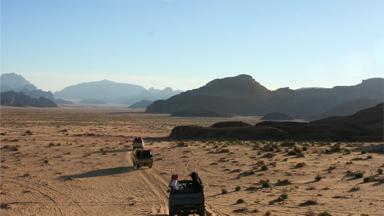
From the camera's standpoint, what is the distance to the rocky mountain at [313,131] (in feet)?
212

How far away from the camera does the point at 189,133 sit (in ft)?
229

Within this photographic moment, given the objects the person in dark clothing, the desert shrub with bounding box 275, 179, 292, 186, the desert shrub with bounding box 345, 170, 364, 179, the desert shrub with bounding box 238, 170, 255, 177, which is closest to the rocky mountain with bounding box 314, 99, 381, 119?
the desert shrub with bounding box 238, 170, 255, 177

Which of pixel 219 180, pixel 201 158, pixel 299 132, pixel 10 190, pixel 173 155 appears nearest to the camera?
pixel 10 190

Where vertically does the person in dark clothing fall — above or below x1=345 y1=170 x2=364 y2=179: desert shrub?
above

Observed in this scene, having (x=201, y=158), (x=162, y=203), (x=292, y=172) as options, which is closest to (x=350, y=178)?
(x=292, y=172)

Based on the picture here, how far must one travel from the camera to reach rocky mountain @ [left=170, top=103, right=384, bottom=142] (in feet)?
212

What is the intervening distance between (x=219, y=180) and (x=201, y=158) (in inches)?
456

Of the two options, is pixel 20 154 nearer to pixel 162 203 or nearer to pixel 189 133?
pixel 162 203

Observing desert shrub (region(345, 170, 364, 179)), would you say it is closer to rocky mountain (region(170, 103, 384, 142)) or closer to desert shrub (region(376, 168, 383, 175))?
desert shrub (region(376, 168, 383, 175))

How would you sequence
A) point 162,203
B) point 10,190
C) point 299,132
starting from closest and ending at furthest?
point 162,203 → point 10,190 → point 299,132

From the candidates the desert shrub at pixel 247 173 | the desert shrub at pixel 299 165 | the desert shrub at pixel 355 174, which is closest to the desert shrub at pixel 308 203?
the desert shrub at pixel 355 174

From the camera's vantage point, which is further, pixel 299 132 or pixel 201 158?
pixel 299 132

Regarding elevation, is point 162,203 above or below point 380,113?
below

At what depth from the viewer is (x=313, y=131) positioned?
221 ft
